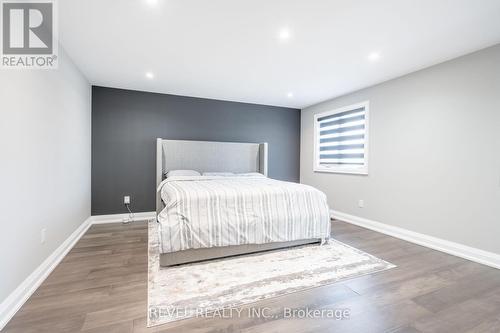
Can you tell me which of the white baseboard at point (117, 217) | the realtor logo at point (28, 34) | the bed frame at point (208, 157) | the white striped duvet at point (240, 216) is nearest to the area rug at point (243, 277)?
the white striped duvet at point (240, 216)

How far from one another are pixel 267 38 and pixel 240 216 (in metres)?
1.86

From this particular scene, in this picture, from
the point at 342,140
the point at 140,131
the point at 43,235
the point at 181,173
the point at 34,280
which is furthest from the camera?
the point at 342,140

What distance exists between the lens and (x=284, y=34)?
7.55 ft

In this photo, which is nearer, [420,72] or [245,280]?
[245,280]

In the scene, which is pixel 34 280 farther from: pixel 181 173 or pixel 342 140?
pixel 342 140

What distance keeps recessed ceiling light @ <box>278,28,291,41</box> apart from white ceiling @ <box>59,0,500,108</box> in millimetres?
30

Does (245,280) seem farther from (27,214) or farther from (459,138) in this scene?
(459,138)

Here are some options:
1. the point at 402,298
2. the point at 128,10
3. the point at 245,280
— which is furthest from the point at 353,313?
the point at 128,10

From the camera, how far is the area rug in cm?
167

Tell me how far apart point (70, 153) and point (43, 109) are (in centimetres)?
86

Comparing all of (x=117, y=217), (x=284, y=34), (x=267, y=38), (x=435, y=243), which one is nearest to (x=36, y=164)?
(x=117, y=217)

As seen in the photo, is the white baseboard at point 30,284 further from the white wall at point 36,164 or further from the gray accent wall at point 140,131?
the gray accent wall at point 140,131

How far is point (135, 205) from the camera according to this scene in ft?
13.5

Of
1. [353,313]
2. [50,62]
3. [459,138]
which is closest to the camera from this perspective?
[353,313]
